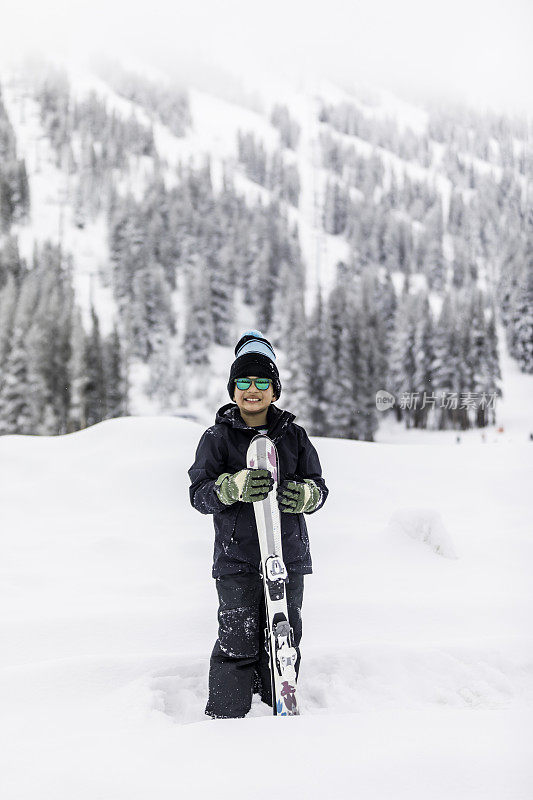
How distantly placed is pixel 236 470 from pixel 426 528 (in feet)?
12.6

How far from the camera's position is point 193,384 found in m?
56.0

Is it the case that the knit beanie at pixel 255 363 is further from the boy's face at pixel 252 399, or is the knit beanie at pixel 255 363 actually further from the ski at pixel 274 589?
the ski at pixel 274 589

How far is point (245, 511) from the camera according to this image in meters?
2.54

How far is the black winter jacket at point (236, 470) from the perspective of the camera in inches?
99.0

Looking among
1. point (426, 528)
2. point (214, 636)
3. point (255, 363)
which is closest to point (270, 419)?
point (255, 363)

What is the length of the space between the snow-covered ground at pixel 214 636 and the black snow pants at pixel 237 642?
0.30 meters

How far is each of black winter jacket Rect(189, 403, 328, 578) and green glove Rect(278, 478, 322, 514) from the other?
16cm

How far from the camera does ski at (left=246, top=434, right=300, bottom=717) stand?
234 cm

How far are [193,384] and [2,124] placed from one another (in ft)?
222

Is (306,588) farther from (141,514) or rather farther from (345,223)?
(345,223)

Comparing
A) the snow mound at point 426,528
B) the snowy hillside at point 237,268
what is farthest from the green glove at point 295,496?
the snowy hillside at point 237,268

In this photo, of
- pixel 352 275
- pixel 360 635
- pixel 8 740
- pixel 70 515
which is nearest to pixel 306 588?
pixel 360 635

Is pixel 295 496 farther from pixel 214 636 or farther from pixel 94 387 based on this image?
pixel 94 387

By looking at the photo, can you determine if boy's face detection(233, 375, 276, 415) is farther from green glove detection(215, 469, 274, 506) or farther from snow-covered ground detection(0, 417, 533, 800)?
snow-covered ground detection(0, 417, 533, 800)
